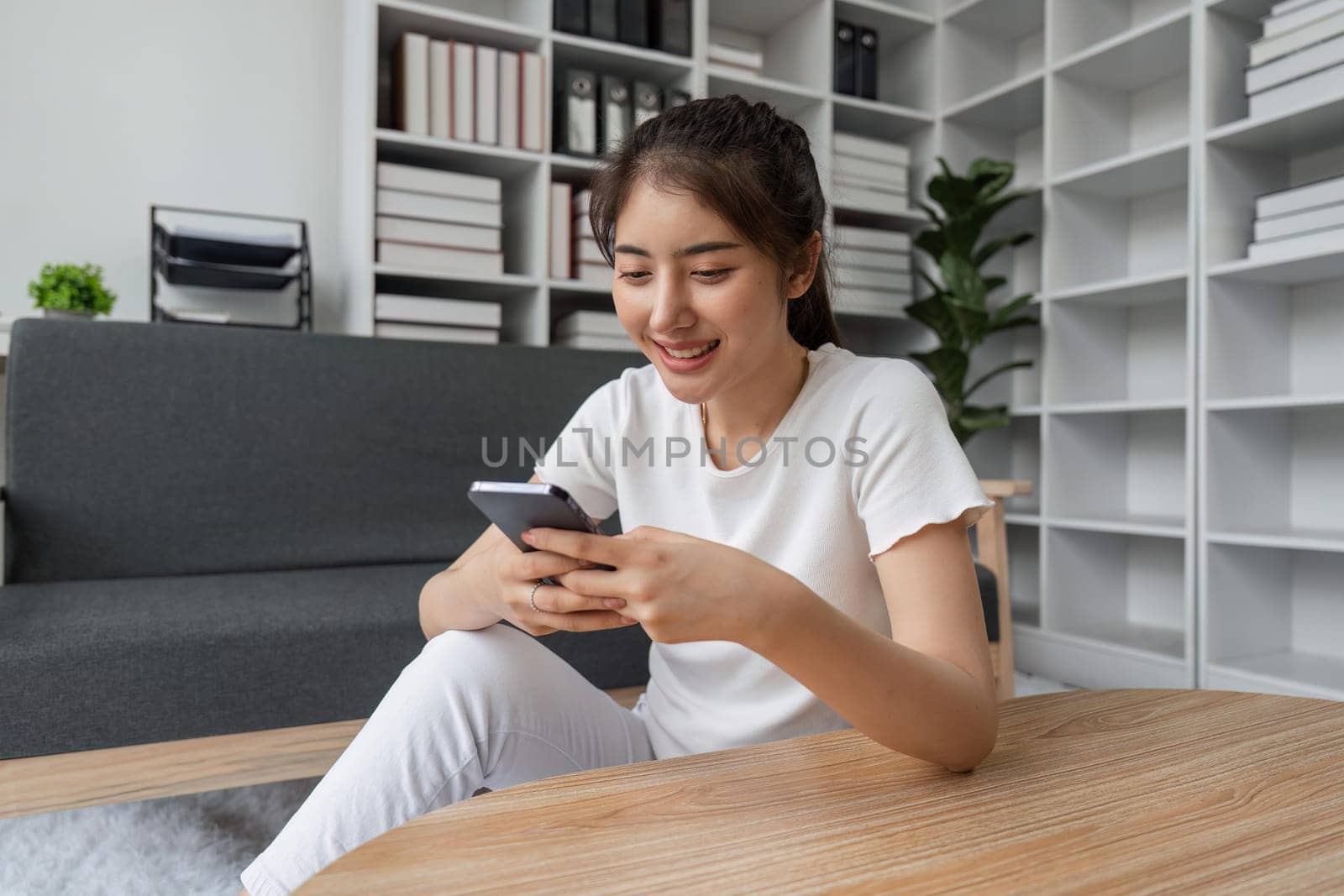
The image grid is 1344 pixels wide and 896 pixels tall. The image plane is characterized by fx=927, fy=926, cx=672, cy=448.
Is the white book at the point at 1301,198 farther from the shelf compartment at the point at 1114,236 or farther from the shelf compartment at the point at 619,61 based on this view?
the shelf compartment at the point at 619,61

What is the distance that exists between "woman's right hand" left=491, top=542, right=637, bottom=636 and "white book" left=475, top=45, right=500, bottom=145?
6.32 ft

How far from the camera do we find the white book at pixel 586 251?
251 centimetres

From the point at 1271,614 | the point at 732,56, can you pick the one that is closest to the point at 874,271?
the point at 732,56

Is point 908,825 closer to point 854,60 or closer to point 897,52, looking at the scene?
point 854,60

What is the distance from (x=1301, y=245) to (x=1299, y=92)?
1.12ft

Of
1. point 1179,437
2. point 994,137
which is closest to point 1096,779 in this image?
point 1179,437

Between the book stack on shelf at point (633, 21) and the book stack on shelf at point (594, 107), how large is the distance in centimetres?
11

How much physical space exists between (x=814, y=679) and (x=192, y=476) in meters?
1.54

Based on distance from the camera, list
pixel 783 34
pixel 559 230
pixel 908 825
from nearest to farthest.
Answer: pixel 908 825 < pixel 559 230 < pixel 783 34

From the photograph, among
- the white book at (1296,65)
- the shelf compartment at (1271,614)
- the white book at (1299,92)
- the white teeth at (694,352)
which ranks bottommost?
the shelf compartment at (1271,614)

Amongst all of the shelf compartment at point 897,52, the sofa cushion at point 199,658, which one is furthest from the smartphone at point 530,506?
the shelf compartment at point 897,52

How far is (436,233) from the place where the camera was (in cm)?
236

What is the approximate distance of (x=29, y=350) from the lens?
1724 mm

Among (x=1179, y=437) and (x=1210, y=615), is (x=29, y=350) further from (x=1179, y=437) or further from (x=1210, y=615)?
(x=1179, y=437)
